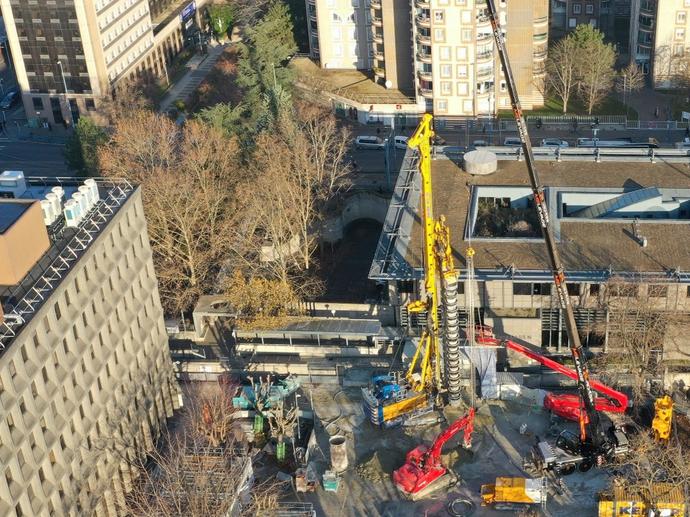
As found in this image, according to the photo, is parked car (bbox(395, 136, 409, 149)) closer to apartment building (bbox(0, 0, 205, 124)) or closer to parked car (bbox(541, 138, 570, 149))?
parked car (bbox(541, 138, 570, 149))

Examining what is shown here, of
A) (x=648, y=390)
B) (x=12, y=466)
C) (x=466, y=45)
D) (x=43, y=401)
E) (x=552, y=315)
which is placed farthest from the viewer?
(x=466, y=45)

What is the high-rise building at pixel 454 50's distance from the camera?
115 metres

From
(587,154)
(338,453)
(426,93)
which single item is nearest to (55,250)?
(338,453)

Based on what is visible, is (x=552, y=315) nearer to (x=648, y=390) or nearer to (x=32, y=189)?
(x=648, y=390)

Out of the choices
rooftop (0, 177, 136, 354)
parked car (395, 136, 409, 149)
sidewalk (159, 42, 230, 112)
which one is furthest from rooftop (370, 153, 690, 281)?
sidewalk (159, 42, 230, 112)

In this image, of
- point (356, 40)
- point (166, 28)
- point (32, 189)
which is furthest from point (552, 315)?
point (166, 28)

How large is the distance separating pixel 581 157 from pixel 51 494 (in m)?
56.9

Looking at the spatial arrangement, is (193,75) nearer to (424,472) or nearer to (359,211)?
(359,211)

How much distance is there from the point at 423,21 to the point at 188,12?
4420cm

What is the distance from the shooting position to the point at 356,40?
13012 cm

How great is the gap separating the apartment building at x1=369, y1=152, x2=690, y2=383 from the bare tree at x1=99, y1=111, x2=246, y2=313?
1599cm

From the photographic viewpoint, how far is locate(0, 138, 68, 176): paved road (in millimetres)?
113812

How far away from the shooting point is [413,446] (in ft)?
232

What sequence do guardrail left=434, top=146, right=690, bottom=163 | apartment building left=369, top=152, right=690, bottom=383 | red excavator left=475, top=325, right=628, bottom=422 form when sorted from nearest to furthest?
1. red excavator left=475, top=325, right=628, bottom=422
2. apartment building left=369, top=152, right=690, bottom=383
3. guardrail left=434, top=146, right=690, bottom=163
